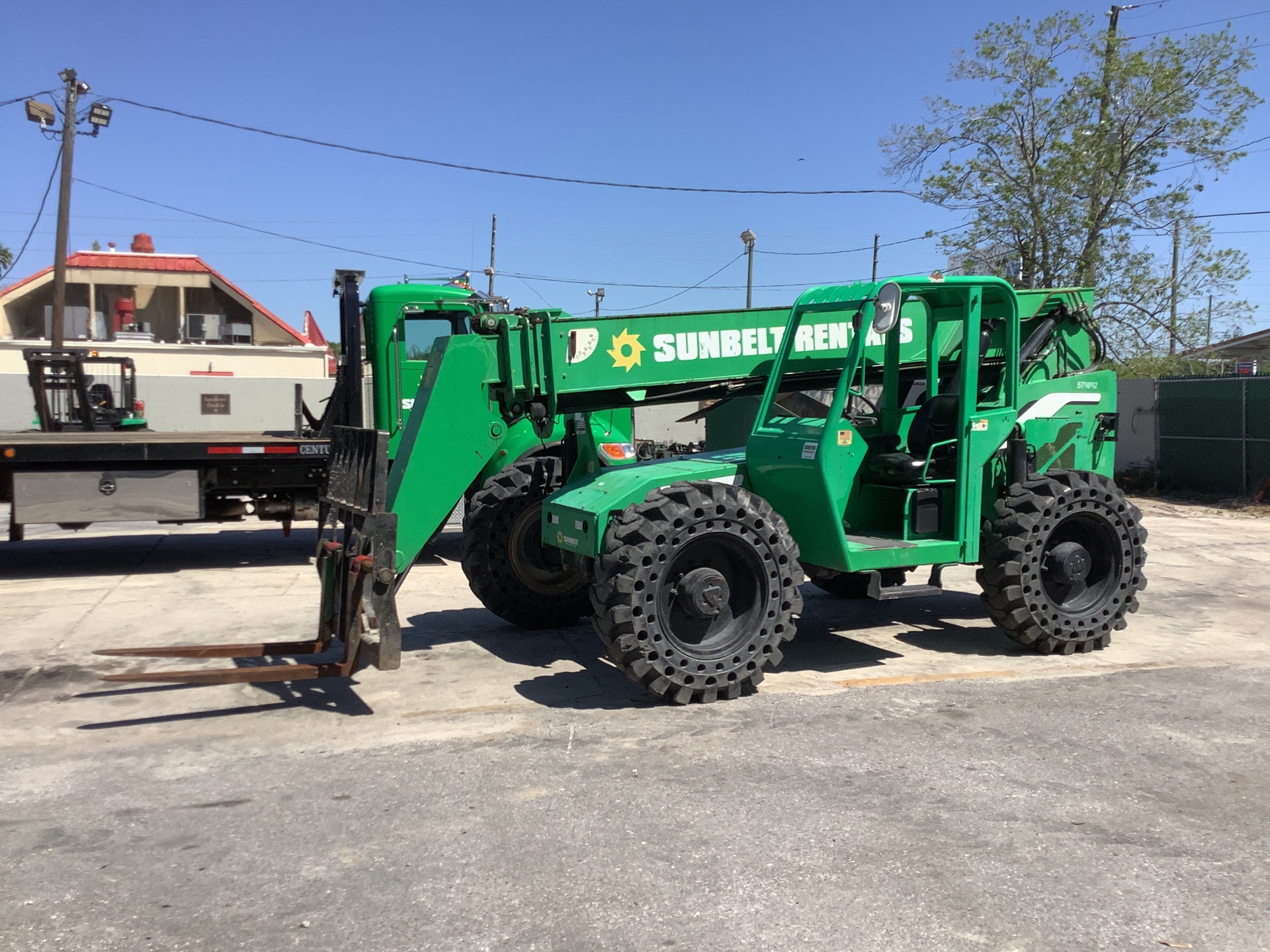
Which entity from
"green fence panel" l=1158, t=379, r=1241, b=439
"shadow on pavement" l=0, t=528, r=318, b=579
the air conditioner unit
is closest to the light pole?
the air conditioner unit

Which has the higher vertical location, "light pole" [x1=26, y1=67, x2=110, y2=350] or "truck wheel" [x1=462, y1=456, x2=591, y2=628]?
"light pole" [x1=26, y1=67, x2=110, y2=350]

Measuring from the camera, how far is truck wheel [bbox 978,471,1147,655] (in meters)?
7.10

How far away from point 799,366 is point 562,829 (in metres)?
4.13

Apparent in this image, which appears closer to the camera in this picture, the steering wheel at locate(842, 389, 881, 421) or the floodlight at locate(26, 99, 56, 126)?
the steering wheel at locate(842, 389, 881, 421)

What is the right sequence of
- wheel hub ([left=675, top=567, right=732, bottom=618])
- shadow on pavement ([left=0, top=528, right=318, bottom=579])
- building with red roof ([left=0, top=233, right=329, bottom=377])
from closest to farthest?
wheel hub ([left=675, top=567, right=732, bottom=618]), shadow on pavement ([left=0, top=528, right=318, bottom=579]), building with red roof ([left=0, top=233, right=329, bottom=377])

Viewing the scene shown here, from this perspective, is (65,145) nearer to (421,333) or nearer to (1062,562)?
(421,333)

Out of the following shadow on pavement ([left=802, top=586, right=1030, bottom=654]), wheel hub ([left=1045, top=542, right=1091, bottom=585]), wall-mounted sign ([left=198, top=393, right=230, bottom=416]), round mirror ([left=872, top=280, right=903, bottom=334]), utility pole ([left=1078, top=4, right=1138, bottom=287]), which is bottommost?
shadow on pavement ([left=802, top=586, right=1030, bottom=654])

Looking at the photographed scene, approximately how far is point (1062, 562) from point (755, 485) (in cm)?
224

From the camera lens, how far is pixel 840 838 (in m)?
4.38

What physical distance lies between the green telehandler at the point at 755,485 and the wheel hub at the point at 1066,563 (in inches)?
0.5

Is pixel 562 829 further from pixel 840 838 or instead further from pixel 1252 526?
pixel 1252 526

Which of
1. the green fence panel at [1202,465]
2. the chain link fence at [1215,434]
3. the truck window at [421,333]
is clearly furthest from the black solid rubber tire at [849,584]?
the green fence panel at [1202,465]

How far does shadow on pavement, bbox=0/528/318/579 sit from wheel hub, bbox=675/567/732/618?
7126 millimetres

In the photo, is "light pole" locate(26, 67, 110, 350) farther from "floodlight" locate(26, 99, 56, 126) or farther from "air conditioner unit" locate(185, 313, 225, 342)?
"air conditioner unit" locate(185, 313, 225, 342)
